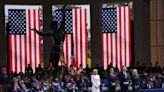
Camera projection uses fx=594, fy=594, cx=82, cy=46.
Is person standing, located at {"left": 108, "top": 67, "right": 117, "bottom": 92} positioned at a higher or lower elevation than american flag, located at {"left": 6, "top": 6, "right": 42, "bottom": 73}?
lower

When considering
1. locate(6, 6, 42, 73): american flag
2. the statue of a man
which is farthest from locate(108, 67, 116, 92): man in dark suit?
locate(6, 6, 42, 73): american flag

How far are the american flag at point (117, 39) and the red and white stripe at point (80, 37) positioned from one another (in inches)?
49.4

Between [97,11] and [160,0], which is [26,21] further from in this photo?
[160,0]

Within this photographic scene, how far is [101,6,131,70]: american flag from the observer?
1485 inches

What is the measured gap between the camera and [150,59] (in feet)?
123

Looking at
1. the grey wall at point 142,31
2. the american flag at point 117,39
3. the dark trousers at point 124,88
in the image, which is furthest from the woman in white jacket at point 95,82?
the grey wall at point 142,31

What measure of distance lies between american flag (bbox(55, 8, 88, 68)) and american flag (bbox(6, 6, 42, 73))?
5.91 ft

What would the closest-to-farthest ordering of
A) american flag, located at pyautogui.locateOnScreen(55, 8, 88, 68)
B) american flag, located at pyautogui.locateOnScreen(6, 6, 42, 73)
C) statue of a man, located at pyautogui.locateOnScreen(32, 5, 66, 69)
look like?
statue of a man, located at pyautogui.locateOnScreen(32, 5, 66, 69) < american flag, located at pyautogui.locateOnScreen(6, 6, 42, 73) < american flag, located at pyautogui.locateOnScreen(55, 8, 88, 68)

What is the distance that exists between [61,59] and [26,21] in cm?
590

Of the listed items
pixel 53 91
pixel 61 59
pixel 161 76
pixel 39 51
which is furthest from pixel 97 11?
pixel 53 91

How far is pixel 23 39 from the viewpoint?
121ft

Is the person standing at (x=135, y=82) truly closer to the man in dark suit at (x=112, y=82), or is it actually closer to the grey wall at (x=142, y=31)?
the man in dark suit at (x=112, y=82)

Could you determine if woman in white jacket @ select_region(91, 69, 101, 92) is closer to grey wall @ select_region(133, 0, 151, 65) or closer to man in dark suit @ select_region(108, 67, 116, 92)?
man in dark suit @ select_region(108, 67, 116, 92)

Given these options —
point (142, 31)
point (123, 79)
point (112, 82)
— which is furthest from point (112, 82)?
point (142, 31)
